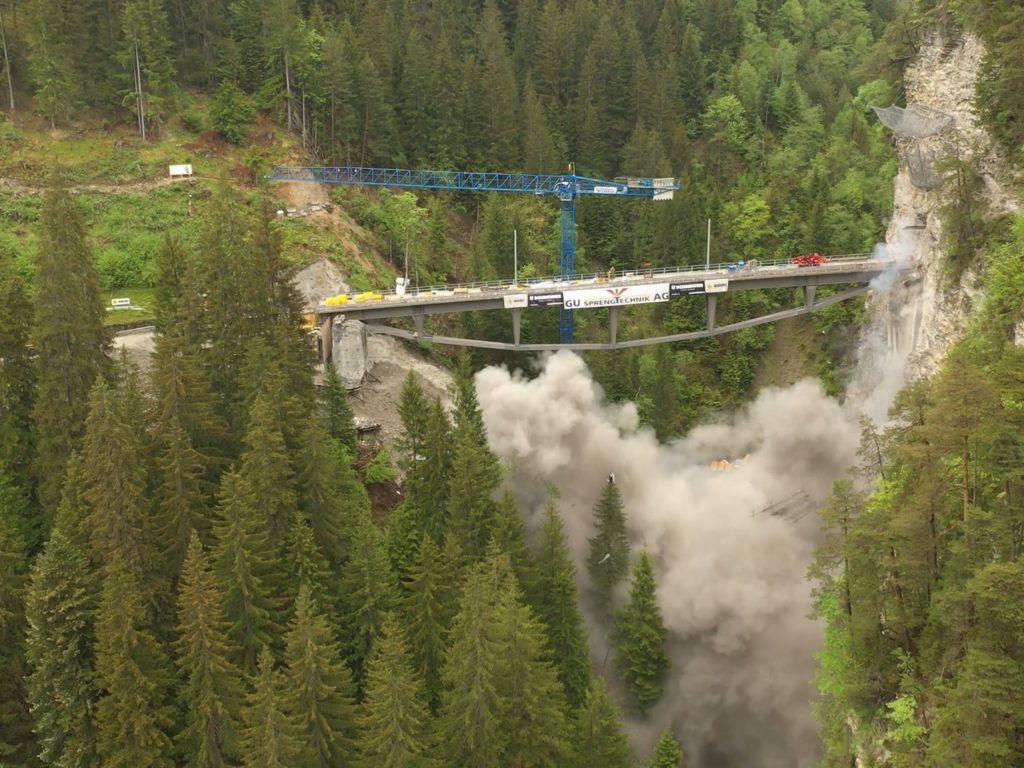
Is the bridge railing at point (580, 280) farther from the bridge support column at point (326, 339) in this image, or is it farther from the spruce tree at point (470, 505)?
the spruce tree at point (470, 505)

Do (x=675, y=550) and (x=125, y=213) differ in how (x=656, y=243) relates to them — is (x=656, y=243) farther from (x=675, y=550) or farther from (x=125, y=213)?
(x=125, y=213)

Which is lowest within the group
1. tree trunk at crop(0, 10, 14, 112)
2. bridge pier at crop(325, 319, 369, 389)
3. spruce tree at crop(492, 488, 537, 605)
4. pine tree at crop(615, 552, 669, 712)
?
pine tree at crop(615, 552, 669, 712)

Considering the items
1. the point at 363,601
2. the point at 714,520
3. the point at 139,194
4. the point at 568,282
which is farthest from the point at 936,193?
the point at 139,194

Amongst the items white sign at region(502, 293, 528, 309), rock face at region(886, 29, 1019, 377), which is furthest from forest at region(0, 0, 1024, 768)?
white sign at region(502, 293, 528, 309)

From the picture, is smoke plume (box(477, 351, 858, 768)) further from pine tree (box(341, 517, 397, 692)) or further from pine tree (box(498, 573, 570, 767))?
pine tree (box(341, 517, 397, 692))

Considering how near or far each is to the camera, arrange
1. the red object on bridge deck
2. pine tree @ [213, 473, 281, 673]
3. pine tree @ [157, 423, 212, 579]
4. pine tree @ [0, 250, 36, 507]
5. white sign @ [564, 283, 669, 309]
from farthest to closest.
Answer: the red object on bridge deck → white sign @ [564, 283, 669, 309] → pine tree @ [0, 250, 36, 507] → pine tree @ [157, 423, 212, 579] → pine tree @ [213, 473, 281, 673]

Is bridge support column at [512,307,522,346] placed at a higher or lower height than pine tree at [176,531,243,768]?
higher

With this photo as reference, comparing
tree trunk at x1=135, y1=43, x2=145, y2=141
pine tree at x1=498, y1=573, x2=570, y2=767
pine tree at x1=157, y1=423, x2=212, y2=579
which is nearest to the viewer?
pine tree at x1=498, y1=573, x2=570, y2=767
